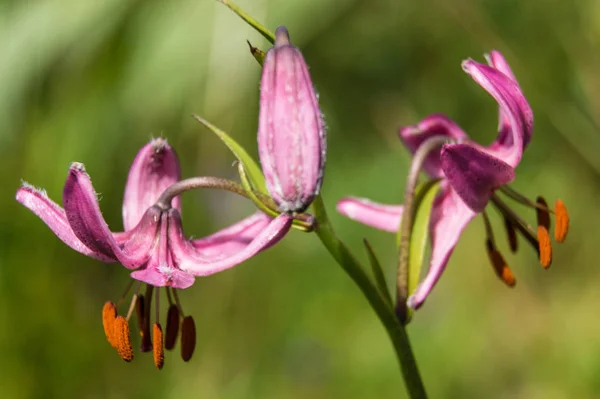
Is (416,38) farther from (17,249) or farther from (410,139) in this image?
(410,139)

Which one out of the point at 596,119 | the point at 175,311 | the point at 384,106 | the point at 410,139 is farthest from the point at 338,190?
the point at 175,311

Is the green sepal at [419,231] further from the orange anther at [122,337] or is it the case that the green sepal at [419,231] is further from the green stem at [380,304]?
the orange anther at [122,337]

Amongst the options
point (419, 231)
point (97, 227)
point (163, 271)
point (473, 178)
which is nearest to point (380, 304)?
point (419, 231)

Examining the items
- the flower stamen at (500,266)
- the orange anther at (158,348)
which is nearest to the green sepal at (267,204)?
the orange anther at (158,348)

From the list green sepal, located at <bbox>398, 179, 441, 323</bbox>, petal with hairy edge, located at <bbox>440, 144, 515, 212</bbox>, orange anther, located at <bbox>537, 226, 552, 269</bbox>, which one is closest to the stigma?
green sepal, located at <bbox>398, 179, 441, 323</bbox>

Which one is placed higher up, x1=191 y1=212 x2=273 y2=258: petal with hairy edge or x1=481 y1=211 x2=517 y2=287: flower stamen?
x1=191 y1=212 x2=273 y2=258: petal with hairy edge

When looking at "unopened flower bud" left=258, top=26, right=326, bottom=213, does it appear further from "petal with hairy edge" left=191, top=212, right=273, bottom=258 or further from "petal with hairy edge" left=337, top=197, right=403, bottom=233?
"petal with hairy edge" left=337, top=197, right=403, bottom=233
